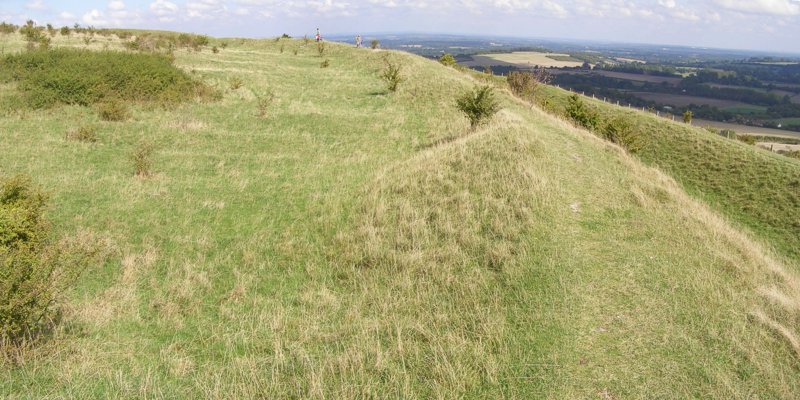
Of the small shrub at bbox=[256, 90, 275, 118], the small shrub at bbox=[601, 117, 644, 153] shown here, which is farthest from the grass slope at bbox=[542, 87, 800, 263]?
the small shrub at bbox=[256, 90, 275, 118]

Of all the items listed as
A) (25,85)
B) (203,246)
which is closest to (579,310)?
(203,246)

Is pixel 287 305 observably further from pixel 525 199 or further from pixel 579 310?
pixel 525 199

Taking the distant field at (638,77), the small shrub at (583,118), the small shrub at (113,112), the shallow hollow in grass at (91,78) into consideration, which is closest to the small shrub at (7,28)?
the shallow hollow in grass at (91,78)

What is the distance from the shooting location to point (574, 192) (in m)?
12.1

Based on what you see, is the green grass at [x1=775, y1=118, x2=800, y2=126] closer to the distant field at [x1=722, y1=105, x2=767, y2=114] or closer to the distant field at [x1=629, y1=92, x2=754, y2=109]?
the distant field at [x1=722, y1=105, x2=767, y2=114]

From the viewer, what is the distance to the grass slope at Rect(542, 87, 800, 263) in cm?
1677

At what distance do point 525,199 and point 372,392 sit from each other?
713cm

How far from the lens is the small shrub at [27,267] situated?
227 inches

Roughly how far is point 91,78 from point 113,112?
5172mm

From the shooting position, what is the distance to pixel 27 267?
20.0 feet

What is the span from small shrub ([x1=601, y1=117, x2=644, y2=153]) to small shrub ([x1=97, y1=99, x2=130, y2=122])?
2471cm

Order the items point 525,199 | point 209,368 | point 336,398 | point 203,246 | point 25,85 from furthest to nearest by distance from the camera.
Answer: point 25,85
point 525,199
point 203,246
point 209,368
point 336,398

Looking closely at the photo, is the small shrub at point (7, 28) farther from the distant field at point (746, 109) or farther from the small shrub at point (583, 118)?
the distant field at point (746, 109)

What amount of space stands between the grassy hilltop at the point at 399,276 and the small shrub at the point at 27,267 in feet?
1.22
